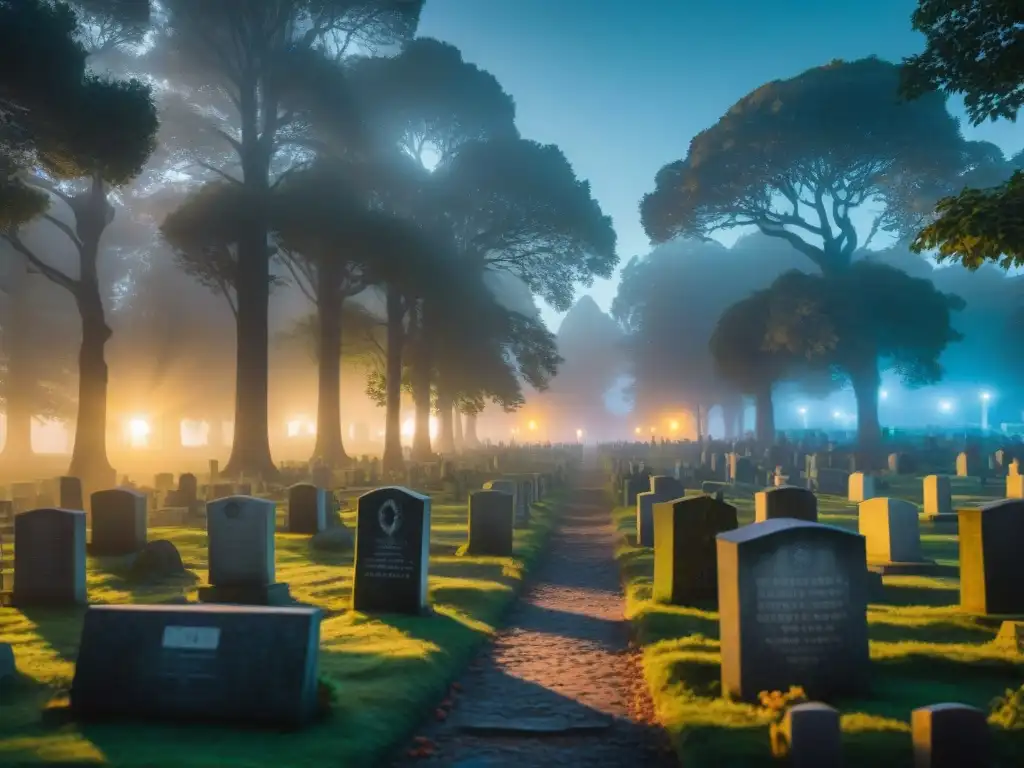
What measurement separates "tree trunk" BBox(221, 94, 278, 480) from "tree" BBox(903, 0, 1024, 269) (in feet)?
71.5

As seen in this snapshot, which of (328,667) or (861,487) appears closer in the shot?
(328,667)

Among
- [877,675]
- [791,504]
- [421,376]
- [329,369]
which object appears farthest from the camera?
[421,376]

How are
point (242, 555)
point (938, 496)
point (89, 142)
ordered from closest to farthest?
point (242, 555) → point (89, 142) → point (938, 496)

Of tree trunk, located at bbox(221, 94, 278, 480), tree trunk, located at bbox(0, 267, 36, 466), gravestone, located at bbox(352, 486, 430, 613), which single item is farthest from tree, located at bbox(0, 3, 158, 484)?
tree trunk, located at bbox(0, 267, 36, 466)

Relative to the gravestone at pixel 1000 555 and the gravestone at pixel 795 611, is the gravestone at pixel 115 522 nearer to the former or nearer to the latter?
the gravestone at pixel 795 611

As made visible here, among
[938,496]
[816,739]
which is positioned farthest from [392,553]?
[938,496]

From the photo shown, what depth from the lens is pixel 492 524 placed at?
15719 millimetres

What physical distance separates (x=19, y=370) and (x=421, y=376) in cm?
2564

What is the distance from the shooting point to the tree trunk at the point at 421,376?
37819 mm

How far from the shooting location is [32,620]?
34.3 feet

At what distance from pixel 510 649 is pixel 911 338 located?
30424 millimetres

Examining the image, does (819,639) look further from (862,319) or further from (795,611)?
(862,319)

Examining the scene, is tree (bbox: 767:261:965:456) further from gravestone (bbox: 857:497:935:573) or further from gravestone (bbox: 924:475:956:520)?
gravestone (bbox: 857:497:935:573)

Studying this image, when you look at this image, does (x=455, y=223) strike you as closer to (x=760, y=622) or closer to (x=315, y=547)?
(x=315, y=547)
